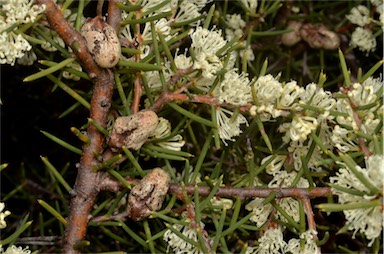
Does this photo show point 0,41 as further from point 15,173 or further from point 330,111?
point 15,173

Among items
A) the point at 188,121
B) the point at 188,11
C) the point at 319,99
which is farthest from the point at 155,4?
the point at 319,99

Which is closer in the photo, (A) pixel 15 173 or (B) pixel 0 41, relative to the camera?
(B) pixel 0 41

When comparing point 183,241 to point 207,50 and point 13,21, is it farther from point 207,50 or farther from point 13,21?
point 13,21

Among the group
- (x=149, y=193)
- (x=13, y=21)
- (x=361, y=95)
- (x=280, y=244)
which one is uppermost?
(x=13, y=21)

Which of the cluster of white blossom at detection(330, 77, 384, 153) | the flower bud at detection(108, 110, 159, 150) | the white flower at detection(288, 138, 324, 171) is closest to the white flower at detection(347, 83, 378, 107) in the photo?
the cluster of white blossom at detection(330, 77, 384, 153)

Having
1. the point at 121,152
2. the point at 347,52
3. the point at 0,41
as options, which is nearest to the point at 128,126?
the point at 121,152

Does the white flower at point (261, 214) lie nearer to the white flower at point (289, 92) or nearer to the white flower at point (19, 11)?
the white flower at point (289, 92)
